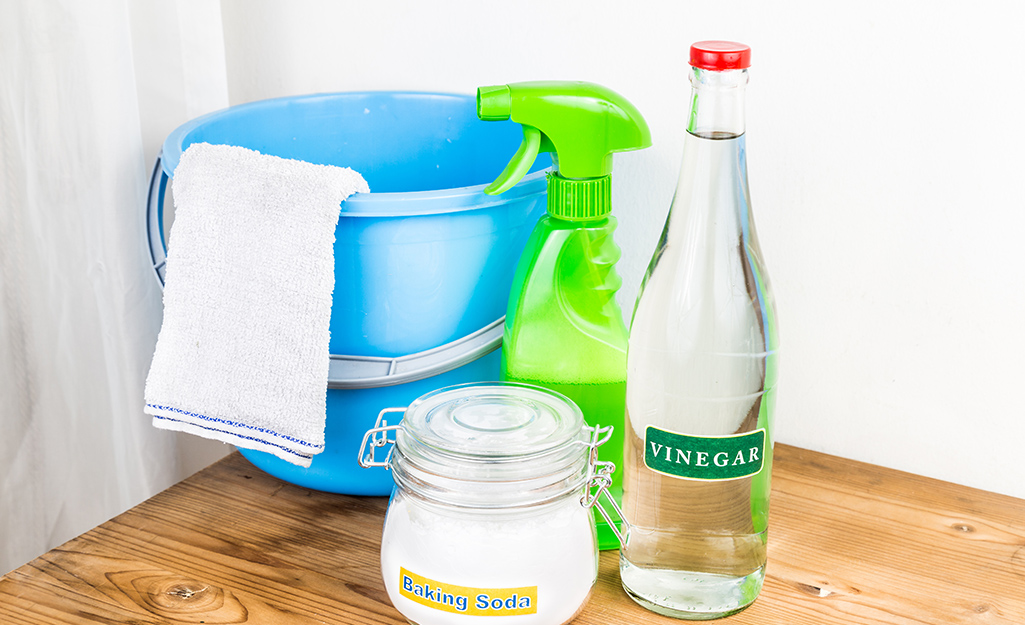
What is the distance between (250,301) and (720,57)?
0.31 m

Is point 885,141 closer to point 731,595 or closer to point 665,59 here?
point 665,59

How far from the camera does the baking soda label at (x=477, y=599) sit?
1.49 feet

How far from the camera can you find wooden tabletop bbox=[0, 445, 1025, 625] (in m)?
0.51

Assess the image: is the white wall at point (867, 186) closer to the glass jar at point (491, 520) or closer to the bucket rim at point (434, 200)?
the bucket rim at point (434, 200)

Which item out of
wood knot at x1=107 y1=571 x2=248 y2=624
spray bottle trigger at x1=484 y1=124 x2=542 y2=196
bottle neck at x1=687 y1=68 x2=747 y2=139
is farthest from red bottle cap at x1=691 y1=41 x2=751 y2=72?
wood knot at x1=107 y1=571 x2=248 y2=624

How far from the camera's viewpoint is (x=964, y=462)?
0.65 metres

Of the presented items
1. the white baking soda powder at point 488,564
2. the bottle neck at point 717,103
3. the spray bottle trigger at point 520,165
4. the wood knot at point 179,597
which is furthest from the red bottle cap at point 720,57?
the wood knot at point 179,597

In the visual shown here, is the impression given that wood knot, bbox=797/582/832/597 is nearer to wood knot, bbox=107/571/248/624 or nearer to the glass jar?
the glass jar

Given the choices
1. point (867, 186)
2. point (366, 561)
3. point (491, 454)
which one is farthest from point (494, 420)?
point (867, 186)

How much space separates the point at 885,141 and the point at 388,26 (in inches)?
16.6

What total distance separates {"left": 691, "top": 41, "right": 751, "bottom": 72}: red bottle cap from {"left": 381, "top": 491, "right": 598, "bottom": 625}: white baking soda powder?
0.23 m

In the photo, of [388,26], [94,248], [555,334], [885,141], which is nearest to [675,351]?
[555,334]

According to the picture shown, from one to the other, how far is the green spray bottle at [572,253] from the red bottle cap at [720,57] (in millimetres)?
101

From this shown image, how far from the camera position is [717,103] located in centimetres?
45
